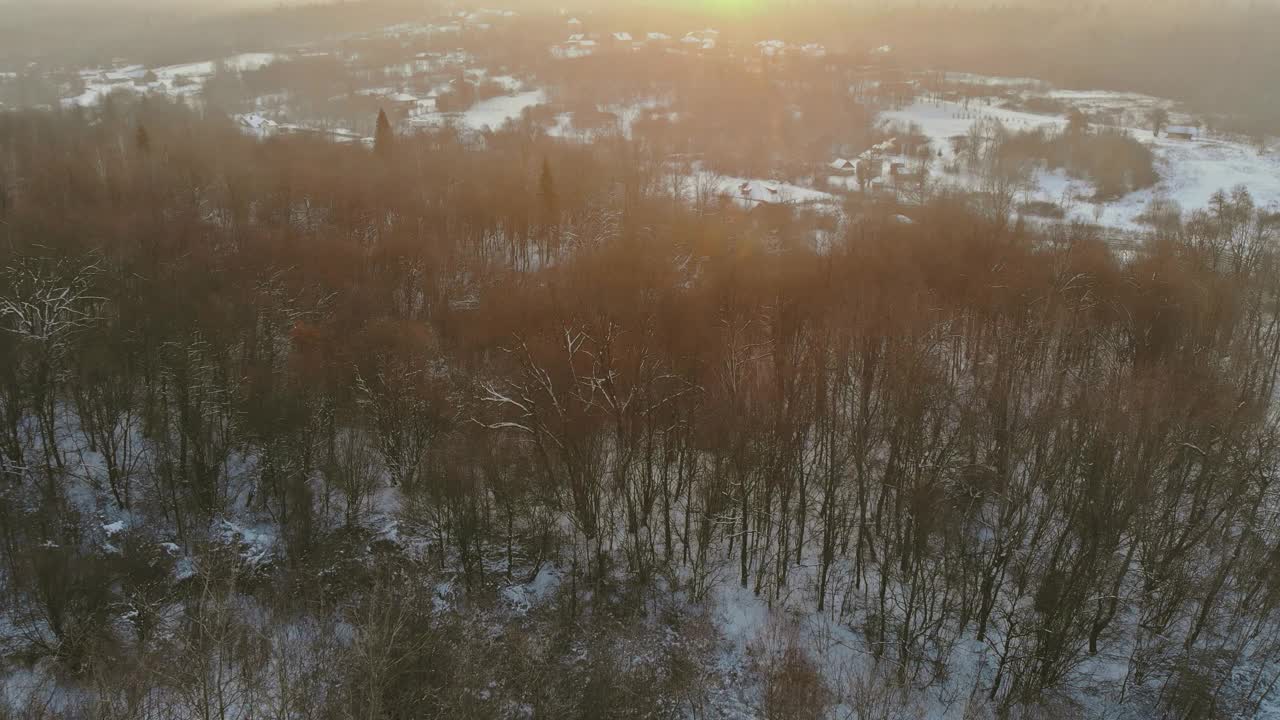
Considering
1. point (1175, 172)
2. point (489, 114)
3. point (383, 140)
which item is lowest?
point (1175, 172)

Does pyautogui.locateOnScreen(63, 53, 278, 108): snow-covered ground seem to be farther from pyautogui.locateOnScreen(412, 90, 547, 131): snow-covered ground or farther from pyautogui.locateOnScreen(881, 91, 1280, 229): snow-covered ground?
pyautogui.locateOnScreen(881, 91, 1280, 229): snow-covered ground

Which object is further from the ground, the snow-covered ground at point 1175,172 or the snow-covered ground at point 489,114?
the snow-covered ground at point 489,114

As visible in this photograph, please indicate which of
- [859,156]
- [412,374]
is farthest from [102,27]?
[412,374]

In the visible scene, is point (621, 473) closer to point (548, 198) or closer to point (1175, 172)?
point (548, 198)

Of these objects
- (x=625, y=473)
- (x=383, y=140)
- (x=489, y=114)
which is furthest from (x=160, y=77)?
(x=625, y=473)

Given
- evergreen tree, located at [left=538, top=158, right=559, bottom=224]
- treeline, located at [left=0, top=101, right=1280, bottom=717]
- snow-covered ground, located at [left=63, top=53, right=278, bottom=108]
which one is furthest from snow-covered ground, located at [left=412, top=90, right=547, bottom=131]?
treeline, located at [left=0, top=101, right=1280, bottom=717]

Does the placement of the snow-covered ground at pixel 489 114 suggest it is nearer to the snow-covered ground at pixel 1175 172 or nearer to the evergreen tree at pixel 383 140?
the evergreen tree at pixel 383 140

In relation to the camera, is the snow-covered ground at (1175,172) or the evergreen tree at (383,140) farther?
the snow-covered ground at (1175,172)

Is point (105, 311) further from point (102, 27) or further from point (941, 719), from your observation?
point (102, 27)

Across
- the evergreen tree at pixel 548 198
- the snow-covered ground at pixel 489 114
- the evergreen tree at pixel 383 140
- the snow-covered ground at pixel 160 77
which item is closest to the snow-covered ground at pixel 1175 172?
the evergreen tree at pixel 548 198
